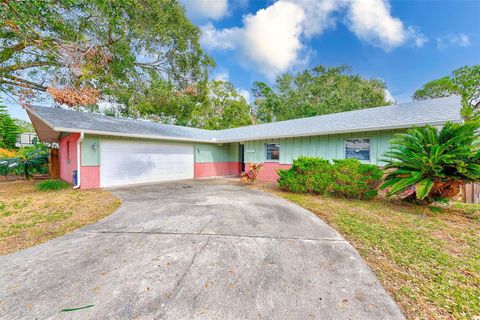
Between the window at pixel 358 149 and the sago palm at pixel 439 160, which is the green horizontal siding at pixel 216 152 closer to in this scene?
the window at pixel 358 149

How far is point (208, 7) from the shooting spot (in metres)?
8.70

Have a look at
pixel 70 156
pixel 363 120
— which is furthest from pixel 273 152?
pixel 70 156

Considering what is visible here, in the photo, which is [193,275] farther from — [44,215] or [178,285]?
[44,215]

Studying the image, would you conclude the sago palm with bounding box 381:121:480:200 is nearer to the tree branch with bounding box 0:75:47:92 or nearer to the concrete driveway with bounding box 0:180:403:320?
the concrete driveway with bounding box 0:180:403:320

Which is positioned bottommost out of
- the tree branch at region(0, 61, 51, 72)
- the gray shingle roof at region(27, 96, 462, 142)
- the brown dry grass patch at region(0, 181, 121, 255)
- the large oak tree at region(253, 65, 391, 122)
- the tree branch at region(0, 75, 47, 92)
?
the brown dry grass patch at region(0, 181, 121, 255)

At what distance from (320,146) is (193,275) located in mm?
8352

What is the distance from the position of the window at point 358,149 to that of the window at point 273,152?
3.44 metres

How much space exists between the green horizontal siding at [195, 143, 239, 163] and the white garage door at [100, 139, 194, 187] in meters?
0.55

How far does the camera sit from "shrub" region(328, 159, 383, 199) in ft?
20.1

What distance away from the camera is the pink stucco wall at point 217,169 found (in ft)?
40.0

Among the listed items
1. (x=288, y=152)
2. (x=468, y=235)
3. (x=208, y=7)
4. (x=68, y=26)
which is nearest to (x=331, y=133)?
(x=288, y=152)

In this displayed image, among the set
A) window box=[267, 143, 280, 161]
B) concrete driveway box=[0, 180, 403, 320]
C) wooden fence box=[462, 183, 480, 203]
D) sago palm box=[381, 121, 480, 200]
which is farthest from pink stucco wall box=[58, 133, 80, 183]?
wooden fence box=[462, 183, 480, 203]

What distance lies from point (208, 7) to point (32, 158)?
41.6ft

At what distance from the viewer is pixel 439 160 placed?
15.4ft
